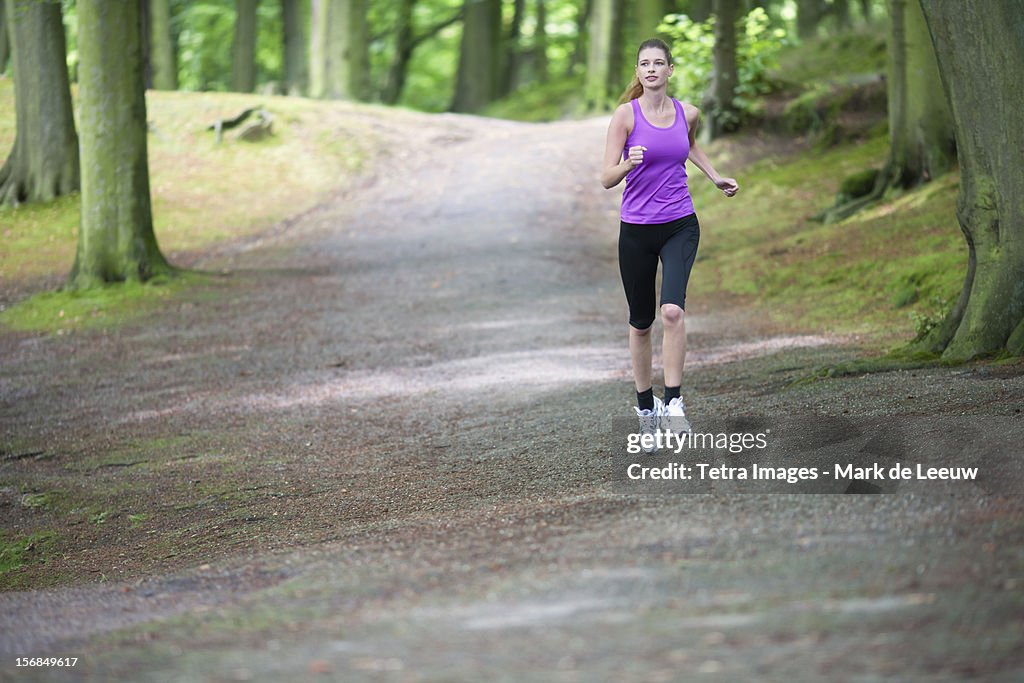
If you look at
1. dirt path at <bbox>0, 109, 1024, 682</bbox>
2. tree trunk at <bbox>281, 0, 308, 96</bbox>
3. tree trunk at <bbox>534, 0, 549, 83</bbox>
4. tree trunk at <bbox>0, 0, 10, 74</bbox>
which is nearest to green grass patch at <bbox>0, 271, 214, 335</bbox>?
dirt path at <bbox>0, 109, 1024, 682</bbox>

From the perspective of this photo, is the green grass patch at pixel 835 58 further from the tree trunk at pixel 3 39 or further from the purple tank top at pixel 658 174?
the purple tank top at pixel 658 174

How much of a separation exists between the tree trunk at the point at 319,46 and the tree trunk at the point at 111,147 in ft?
58.3

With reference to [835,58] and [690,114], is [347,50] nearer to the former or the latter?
[835,58]

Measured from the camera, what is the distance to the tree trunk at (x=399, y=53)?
155 ft

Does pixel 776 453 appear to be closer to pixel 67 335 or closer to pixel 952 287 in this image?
pixel 952 287

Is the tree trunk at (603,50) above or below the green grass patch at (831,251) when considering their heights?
above

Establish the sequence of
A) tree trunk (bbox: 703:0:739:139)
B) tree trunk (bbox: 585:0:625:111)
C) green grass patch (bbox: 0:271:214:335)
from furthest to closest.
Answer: tree trunk (bbox: 585:0:625:111) → tree trunk (bbox: 703:0:739:139) → green grass patch (bbox: 0:271:214:335)

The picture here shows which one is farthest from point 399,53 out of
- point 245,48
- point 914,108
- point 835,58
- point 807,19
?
point 914,108

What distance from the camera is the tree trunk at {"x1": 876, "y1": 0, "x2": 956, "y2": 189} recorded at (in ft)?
56.7

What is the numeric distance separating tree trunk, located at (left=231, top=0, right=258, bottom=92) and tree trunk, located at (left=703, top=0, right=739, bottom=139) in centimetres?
1622

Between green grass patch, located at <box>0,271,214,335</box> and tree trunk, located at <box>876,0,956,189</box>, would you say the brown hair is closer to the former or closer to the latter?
green grass patch, located at <box>0,271,214,335</box>

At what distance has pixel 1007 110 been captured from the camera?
318 inches

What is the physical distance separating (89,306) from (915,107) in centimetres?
1198

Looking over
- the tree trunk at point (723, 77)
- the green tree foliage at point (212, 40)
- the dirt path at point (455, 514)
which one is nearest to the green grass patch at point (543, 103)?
the green tree foliage at point (212, 40)
